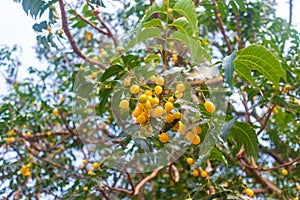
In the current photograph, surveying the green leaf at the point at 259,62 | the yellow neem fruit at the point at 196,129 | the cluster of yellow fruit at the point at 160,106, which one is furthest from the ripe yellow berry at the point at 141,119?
the green leaf at the point at 259,62

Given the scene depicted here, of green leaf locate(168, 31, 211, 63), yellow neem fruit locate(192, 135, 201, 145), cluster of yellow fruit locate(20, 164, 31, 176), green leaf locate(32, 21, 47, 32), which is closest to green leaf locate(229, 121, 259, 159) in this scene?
yellow neem fruit locate(192, 135, 201, 145)

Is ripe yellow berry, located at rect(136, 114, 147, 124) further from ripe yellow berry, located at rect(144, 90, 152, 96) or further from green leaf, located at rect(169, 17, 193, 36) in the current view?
green leaf, located at rect(169, 17, 193, 36)

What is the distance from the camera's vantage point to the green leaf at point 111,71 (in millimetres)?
867

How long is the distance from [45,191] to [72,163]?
275 millimetres

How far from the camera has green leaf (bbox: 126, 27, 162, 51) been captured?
0.78 meters

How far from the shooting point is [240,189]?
1.63m

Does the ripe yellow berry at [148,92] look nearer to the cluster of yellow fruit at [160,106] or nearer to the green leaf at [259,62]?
the cluster of yellow fruit at [160,106]

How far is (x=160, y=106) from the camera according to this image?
820 millimetres

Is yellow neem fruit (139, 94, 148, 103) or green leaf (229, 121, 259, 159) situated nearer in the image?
yellow neem fruit (139, 94, 148, 103)

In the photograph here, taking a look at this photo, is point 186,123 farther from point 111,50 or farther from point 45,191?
point 45,191

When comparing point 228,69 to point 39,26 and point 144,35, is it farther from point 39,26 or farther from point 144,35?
point 39,26

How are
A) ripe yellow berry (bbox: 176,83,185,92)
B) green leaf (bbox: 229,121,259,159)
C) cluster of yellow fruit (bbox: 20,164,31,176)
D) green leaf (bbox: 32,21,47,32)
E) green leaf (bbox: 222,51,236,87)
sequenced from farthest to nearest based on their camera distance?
cluster of yellow fruit (bbox: 20,164,31,176) → green leaf (bbox: 32,21,47,32) → green leaf (bbox: 229,121,259,159) → ripe yellow berry (bbox: 176,83,185,92) → green leaf (bbox: 222,51,236,87)

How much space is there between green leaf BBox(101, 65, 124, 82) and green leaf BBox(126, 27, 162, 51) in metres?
0.08

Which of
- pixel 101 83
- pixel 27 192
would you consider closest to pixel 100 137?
pixel 101 83
